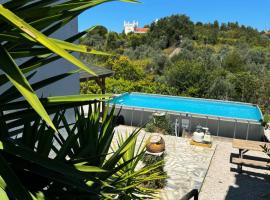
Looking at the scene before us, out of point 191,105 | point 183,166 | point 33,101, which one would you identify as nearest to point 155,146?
point 183,166

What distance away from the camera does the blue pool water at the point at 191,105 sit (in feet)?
60.7

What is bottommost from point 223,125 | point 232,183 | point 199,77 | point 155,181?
point 232,183

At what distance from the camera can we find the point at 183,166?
448 inches

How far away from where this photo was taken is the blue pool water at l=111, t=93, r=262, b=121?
18.5 m

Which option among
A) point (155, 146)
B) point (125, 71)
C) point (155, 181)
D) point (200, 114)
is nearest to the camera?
point (155, 181)

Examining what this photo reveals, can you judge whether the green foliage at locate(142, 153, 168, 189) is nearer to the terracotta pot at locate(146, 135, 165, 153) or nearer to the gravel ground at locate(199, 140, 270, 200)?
the terracotta pot at locate(146, 135, 165, 153)

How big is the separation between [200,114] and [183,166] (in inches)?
187

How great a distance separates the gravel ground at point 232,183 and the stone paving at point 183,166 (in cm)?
29

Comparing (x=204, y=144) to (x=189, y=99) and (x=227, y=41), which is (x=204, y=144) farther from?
(x=227, y=41)

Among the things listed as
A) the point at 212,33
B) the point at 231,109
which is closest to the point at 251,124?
the point at 231,109

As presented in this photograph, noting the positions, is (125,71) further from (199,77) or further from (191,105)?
(191,105)

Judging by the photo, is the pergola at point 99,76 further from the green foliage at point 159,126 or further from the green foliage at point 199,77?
the green foliage at point 159,126

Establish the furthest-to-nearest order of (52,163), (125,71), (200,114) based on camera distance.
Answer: (125,71), (200,114), (52,163)

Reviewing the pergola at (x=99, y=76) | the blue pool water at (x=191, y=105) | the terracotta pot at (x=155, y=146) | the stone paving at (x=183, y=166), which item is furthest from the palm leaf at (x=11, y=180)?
the blue pool water at (x=191, y=105)
